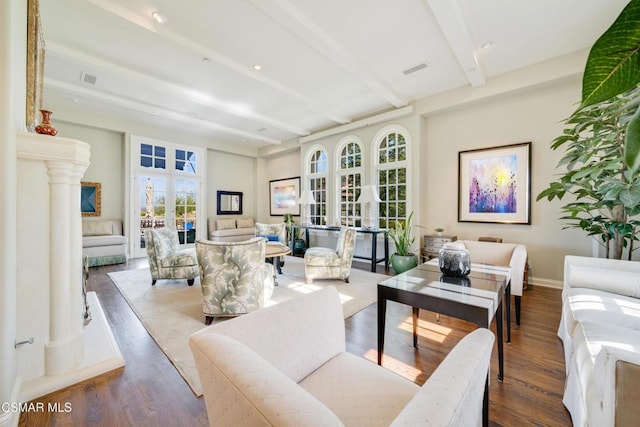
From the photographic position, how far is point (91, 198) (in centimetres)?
559

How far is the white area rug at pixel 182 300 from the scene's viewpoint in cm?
215

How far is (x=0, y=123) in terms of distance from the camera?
3.98 ft

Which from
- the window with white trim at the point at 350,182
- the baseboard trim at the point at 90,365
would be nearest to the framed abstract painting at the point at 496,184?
the window with white trim at the point at 350,182

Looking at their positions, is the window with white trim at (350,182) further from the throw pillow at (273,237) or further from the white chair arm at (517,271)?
the white chair arm at (517,271)

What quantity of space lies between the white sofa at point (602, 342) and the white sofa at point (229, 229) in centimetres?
647

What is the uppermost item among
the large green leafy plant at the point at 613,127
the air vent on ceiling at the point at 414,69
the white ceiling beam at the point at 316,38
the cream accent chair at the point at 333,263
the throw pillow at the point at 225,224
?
the air vent on ceiling at the point at 414,69

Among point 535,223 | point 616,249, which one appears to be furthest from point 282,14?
point 535,223

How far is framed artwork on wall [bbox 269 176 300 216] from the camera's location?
7.28 metres

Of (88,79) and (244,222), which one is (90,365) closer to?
(88,79)

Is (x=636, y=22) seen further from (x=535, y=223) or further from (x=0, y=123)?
(x=535, y=223)

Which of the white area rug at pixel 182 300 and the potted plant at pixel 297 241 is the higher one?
the potted plant at pixel 297 241

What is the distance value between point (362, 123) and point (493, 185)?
8.74ft

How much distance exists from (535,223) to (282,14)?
4256 millimetres

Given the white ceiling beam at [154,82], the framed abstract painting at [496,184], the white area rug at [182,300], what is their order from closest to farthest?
the white area rug at [182,300]
the white ceiling beam at [154,82]
the framed abstract painting at [496,184]
